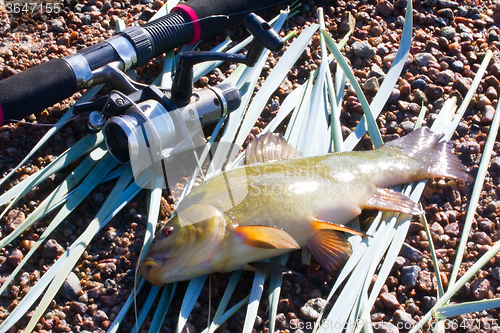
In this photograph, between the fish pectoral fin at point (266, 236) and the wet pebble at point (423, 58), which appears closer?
the fish pectoral fin at point (266, 236)

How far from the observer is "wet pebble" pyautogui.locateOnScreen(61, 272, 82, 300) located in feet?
9.43

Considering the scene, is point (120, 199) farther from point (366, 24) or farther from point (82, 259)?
point (366, 24)

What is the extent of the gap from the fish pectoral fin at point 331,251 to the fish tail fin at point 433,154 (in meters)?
0.92

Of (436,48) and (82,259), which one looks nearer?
(82,259)

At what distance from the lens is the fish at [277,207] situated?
8.96 ft

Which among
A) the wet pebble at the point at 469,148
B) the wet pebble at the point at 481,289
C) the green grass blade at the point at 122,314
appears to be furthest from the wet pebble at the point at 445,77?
the green grass blade at the point at 122,314

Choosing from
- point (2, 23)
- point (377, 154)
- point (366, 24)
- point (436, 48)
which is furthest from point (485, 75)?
point (2, 23)

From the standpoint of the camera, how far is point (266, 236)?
2725 mm

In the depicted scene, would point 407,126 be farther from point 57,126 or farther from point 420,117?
point 57,126

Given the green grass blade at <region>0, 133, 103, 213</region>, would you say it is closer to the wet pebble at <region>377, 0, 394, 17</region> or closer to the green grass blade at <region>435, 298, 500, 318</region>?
the green grass blade at <region>435, 298, 500, 318</region>

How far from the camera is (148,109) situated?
3277 millimetres

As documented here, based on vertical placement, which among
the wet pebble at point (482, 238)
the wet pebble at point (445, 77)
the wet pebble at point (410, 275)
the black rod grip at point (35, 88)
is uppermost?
the wet pebble at point (445, 77)

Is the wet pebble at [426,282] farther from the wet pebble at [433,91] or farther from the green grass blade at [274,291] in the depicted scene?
the wet pebble at [433,91]

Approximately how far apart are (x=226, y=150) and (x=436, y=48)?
2487 mm
